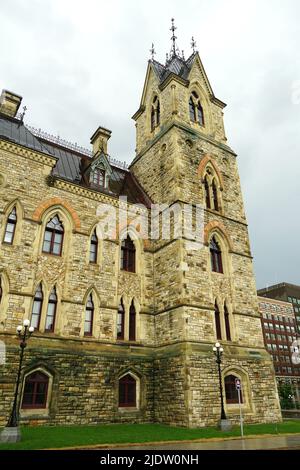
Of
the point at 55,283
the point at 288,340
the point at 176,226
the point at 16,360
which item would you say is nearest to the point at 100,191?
the point at 176,226

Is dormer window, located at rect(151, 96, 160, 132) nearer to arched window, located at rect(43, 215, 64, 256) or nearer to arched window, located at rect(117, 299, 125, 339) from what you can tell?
arched window, located at rect(43, 215, 64, 256)

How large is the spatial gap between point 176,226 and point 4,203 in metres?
9.07

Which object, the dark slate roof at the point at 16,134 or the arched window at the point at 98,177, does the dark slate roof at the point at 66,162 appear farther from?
the arched window at the point at 98,177

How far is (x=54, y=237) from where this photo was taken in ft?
57.0

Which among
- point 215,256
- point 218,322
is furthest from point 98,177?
point 218,322

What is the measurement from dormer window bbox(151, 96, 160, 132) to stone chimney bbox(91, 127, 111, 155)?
4027 mm

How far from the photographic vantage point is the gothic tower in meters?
16.1

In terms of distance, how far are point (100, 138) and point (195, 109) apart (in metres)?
7.60

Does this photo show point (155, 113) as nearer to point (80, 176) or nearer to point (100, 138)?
point (100, 138)

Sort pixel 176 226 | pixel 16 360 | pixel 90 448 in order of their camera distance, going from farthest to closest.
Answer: pixel 176 226 < pixel 16 360 < pixel 90 448

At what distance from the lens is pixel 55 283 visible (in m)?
16.4

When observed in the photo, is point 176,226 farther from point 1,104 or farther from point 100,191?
point 1,104

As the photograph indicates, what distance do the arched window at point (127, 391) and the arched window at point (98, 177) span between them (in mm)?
11004

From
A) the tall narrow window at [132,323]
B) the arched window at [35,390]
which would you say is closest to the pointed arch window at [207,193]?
the tall narrow window at [132,323]
